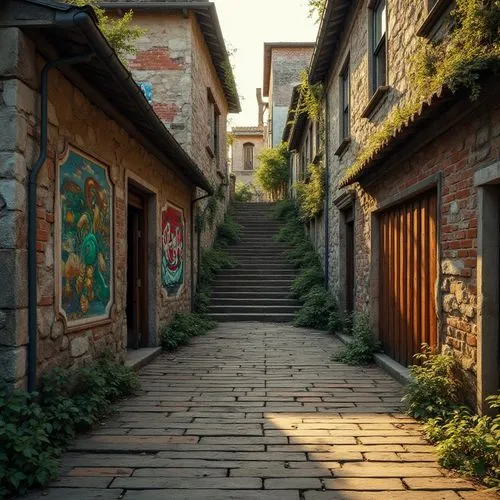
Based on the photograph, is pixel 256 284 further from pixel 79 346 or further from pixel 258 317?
pixel 79 346

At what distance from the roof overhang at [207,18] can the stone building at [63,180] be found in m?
4.64

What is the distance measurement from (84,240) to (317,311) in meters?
6.26

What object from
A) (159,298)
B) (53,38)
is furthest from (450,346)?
(159,298)

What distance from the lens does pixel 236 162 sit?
34.9m

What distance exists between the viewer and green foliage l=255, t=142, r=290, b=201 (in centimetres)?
2237

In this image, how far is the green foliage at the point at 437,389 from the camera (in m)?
4.05

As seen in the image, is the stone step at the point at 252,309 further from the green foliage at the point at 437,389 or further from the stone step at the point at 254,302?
the green foliage at the point at 437,389

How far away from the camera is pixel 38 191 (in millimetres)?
3695

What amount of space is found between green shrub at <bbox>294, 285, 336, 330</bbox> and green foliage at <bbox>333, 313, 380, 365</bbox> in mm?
2769

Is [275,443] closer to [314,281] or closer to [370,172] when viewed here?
[370,172]

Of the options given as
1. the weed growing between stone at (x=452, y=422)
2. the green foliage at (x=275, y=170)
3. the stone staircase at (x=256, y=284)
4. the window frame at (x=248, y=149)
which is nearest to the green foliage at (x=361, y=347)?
the weed growing between stone at (x=452, y=422)

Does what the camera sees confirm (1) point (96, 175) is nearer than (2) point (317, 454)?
No

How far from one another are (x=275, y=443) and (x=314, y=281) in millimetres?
7851

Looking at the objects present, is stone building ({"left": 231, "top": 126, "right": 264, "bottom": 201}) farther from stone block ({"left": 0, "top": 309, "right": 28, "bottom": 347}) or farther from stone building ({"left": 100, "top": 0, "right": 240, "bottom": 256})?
stone block ({"left": 0, "top": 309, "right": 28, "bottom": 347})
